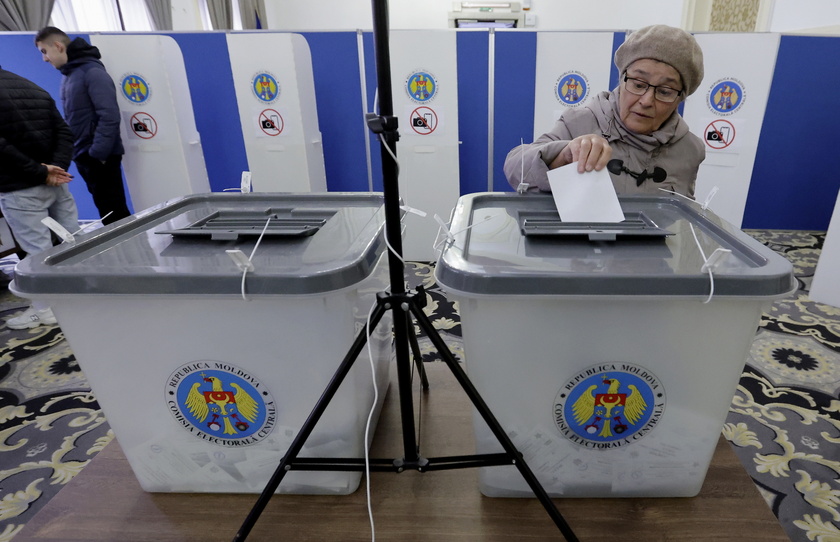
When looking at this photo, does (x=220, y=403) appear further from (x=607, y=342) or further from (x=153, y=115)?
(x=153, y=115)

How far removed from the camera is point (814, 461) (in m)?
1.37

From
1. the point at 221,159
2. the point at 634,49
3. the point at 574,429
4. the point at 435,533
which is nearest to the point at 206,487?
the point at 435,533

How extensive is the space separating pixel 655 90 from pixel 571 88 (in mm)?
2058

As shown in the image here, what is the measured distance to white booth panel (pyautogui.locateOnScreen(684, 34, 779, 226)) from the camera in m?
2.85

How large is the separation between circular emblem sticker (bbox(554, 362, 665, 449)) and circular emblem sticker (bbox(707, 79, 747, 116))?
309 centimetres

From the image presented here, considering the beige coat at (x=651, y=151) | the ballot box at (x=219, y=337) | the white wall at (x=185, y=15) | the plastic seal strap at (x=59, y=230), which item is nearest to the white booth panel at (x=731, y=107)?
the beige coat at (x=651, y=151)

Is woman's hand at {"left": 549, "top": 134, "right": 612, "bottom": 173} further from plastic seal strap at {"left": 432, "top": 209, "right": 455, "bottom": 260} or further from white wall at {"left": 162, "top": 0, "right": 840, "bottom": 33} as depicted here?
white wall at {"left": 162, "top": 0, "right": 840, "bottom": 33}

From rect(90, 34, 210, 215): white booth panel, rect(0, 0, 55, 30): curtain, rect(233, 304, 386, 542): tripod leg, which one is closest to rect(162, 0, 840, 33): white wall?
rect(0, 0, 55, 30): curtain

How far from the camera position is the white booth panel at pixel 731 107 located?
285 cm

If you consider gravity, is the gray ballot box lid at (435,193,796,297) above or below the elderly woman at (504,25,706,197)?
below

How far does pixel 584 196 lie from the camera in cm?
73

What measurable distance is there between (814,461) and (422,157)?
7.32 ft

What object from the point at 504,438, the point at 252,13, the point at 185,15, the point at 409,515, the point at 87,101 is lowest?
the point at 409,515

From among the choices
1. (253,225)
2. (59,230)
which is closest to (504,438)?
(253,225)
